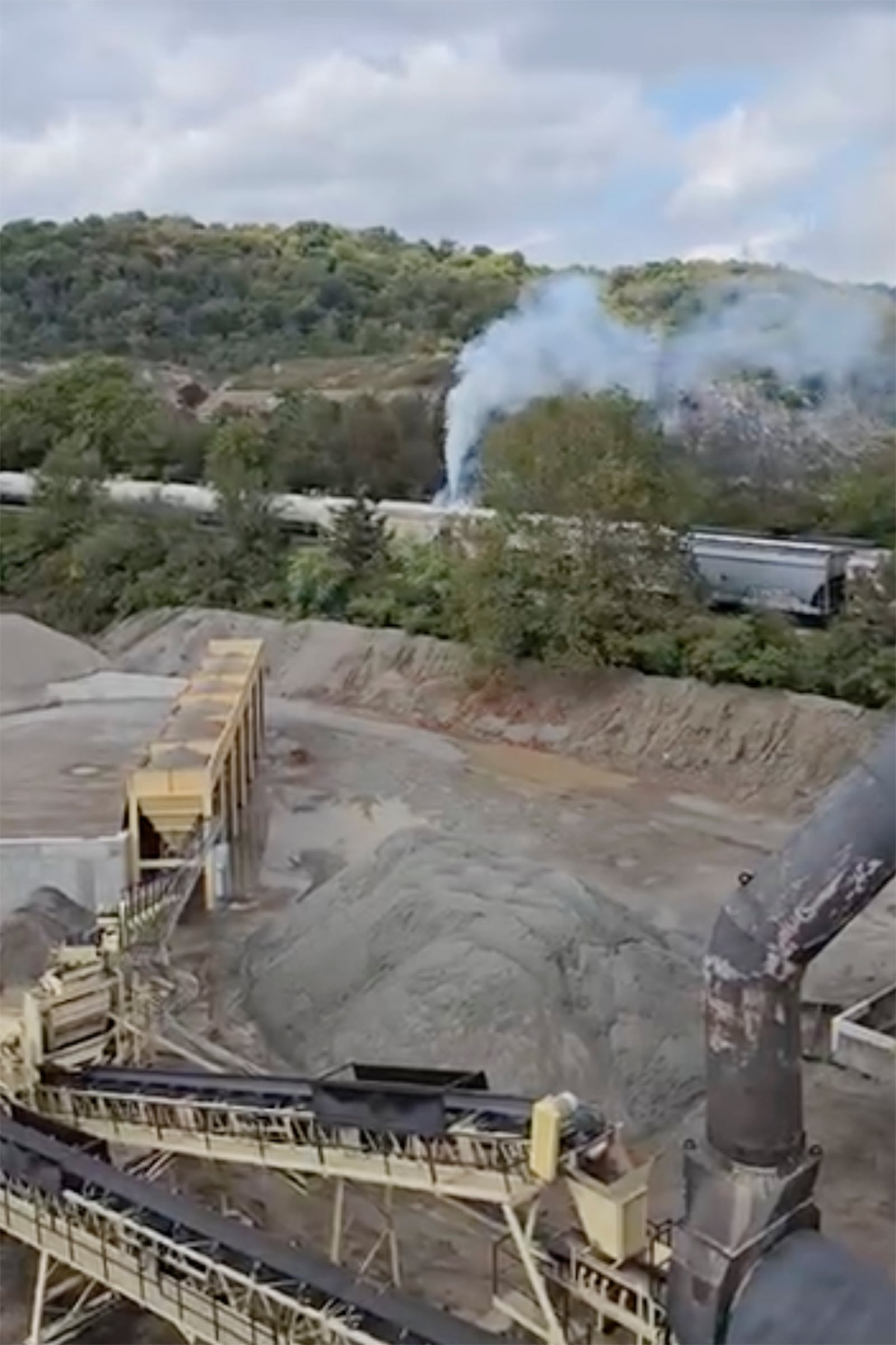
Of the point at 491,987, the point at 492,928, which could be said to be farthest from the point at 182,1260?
the point at 492,928

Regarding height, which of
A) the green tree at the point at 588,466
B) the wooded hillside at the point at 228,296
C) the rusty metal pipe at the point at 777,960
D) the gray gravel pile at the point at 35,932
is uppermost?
the wooded hillside at the point at 228,296

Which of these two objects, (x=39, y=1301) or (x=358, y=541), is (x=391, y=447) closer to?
(x=358, y=541)

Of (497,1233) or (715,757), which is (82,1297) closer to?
(497,1233)

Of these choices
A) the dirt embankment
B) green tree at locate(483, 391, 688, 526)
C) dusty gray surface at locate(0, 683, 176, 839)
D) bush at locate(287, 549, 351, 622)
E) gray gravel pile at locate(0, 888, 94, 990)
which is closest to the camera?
gray gravel pile at locate(0, 888, 94, 990)

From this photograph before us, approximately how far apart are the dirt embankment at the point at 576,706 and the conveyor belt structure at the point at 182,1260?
53.2 feet

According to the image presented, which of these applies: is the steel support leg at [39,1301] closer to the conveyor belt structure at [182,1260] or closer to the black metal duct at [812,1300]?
the conveyor belt structure at [182,1260]

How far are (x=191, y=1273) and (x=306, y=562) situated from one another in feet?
84.2

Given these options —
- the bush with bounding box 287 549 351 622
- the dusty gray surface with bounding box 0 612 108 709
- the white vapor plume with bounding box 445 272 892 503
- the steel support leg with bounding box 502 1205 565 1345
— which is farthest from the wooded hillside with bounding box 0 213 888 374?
the steel support leg with bounding box 502 1205 565 1345

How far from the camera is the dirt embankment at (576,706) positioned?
85.6ft

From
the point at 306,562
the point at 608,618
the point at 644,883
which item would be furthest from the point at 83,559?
the point at 644,883

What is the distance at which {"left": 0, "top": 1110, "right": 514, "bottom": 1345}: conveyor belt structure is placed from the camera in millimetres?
9383

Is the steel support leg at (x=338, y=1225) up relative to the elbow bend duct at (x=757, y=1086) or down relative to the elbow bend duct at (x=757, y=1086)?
down

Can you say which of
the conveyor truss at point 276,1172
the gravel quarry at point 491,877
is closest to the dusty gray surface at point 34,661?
the gravel quarry at point 491,877

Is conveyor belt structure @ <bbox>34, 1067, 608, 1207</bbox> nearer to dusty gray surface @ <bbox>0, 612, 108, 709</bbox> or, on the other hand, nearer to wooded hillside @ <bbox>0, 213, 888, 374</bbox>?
dusty gray surface @ <bbox>0, 612, 108, 709</bbox>
